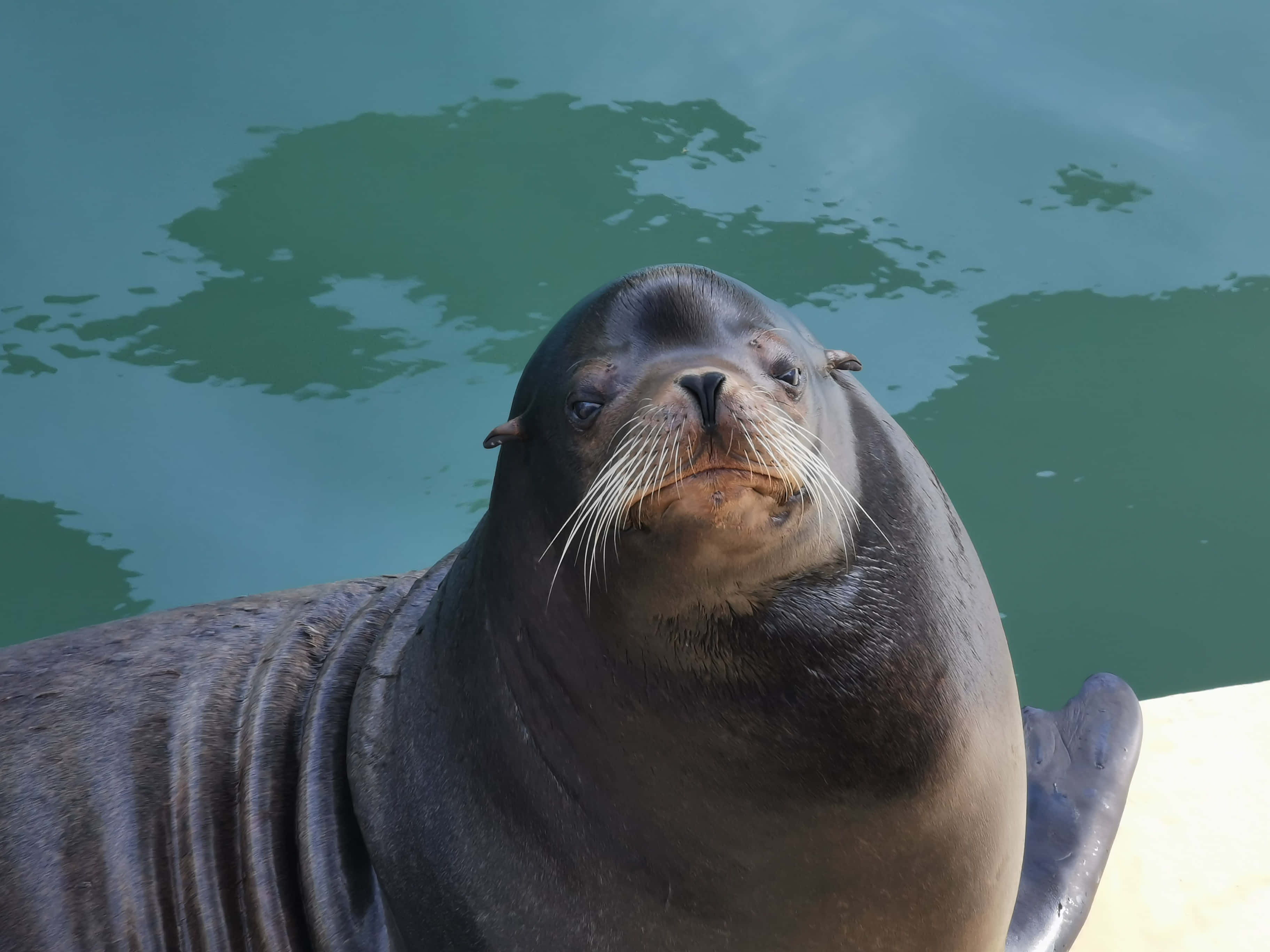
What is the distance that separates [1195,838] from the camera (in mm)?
3389

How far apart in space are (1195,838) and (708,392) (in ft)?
7.32

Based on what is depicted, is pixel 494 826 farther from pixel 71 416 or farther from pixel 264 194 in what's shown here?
pixel 264 194

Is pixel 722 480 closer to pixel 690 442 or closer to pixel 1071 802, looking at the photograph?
pixel 690 442

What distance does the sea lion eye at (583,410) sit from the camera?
217 cm

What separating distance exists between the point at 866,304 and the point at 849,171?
3.36 feet

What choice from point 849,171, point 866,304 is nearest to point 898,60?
point 849,171

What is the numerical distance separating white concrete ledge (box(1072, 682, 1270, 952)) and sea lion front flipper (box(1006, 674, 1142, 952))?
122 millimetres

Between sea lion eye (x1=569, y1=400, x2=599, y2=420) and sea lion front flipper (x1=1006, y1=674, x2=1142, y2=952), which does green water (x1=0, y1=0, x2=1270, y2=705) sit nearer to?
sea lion front flipper (x1=1006, y1=674, x2=1142, y2=952)

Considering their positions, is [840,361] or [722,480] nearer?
[722,480]

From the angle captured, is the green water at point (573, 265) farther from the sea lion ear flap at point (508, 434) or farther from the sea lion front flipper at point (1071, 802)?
the sea lion ear flap at point (508, 434)

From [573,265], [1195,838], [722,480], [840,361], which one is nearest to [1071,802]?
[1195,838]

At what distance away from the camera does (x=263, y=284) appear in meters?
6.14

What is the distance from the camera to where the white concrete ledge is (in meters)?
3.12

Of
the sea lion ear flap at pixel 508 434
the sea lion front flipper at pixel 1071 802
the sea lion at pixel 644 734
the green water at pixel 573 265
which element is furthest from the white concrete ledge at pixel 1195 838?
the sea lion ear flap at pixel 508 434
